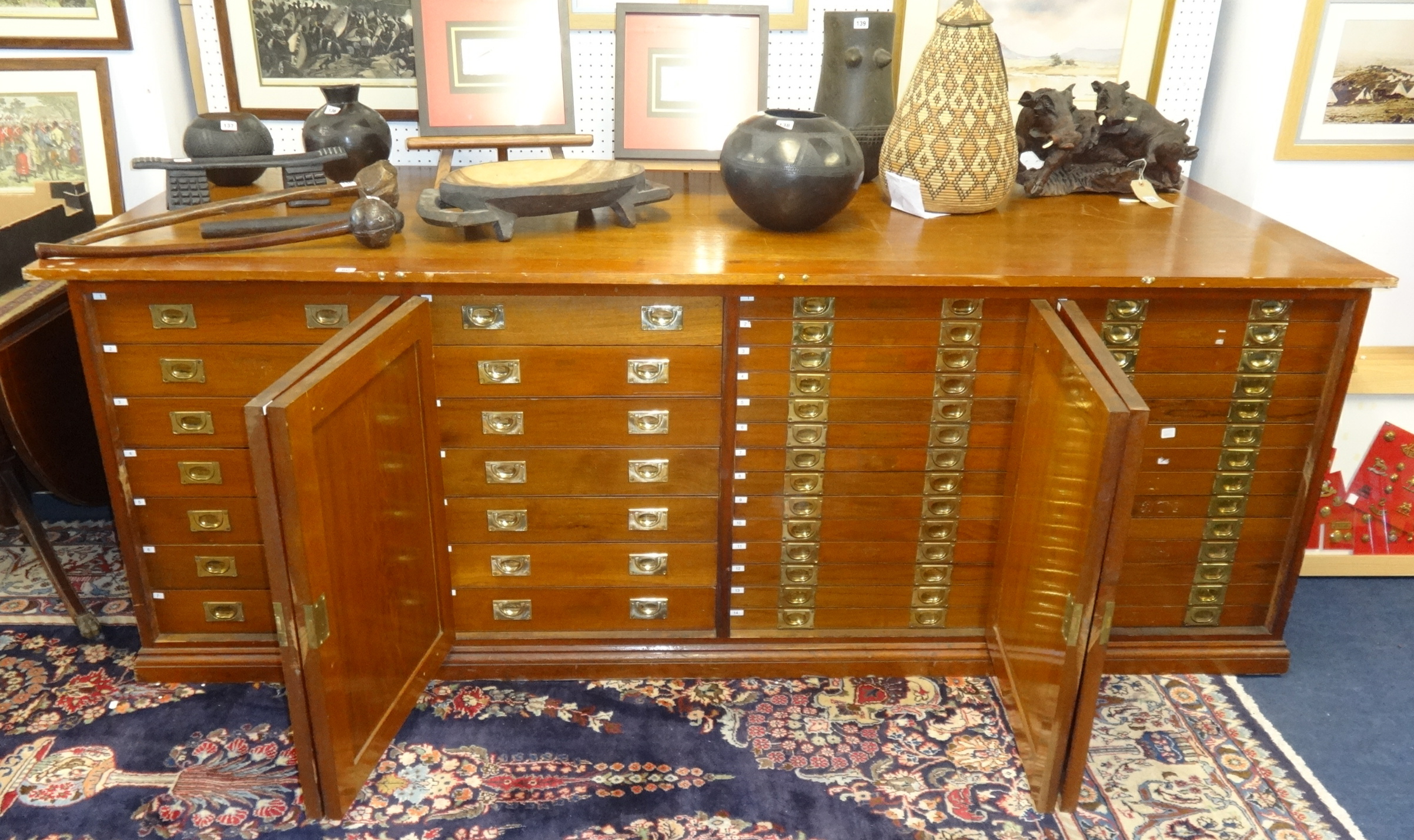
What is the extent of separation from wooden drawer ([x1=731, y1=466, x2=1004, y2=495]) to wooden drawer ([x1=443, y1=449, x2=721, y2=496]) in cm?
8

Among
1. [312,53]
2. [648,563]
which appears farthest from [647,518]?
[312,53]

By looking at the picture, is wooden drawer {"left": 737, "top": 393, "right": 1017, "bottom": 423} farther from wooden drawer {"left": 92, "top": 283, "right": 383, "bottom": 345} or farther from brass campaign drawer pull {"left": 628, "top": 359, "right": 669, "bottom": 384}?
wooden drawer {"left": 92, "top": 283, "right": 383, "bottom": 345}

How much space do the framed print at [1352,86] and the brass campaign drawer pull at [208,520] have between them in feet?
9.15

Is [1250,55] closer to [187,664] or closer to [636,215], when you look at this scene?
[636,215]

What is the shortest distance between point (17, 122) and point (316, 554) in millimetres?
1986

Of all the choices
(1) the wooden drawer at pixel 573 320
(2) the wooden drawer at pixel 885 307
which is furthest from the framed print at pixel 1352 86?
(1) the wooden drawer at pixel 573 320

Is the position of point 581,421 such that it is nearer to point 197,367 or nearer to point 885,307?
point 885,307

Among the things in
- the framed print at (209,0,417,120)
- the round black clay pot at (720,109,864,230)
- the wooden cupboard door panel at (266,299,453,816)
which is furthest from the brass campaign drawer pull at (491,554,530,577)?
the framed print at (209,0,417,120)

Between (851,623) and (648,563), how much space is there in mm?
518

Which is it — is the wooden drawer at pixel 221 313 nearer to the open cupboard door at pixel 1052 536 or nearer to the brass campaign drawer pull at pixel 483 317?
the brass campaign drawer pull at pixel 483 317

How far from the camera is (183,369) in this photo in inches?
87.5

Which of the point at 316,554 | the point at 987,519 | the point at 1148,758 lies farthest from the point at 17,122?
the point at 1148,758

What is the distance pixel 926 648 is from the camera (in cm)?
254

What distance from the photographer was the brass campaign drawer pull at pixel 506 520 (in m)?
2.37
